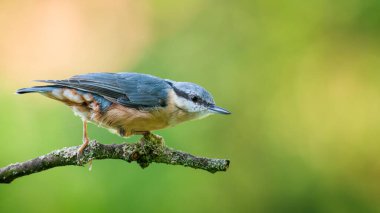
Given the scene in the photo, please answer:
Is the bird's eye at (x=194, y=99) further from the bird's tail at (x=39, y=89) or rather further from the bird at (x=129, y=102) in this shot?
the bird's tail at (x=39, y=89)

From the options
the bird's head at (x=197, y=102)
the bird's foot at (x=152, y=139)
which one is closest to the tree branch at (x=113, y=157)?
the bird's foot at (x=152, y=139)

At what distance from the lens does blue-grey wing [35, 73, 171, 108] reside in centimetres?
394

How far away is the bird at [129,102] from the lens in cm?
387

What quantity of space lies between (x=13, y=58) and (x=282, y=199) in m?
3.04

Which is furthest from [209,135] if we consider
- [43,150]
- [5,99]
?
[5,99]

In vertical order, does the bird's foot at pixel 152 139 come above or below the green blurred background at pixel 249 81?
below

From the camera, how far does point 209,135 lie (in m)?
5.32

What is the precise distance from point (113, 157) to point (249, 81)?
2640 millimetres

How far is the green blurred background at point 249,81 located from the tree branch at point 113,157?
4.75 ft

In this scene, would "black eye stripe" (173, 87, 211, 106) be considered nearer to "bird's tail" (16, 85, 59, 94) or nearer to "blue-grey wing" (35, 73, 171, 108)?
"blue-grey wing" (35, 73, 171, 108)

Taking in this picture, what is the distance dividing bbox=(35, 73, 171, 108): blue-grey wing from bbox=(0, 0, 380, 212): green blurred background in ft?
2.40

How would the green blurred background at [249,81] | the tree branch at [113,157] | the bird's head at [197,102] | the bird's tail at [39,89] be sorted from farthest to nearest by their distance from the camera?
the green blurred background at [249,81]
the bird's head at [197,102]
the bird's tail at [39,89]
the tree branch at [113,157]

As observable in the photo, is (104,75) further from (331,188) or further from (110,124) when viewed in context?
(331,188)

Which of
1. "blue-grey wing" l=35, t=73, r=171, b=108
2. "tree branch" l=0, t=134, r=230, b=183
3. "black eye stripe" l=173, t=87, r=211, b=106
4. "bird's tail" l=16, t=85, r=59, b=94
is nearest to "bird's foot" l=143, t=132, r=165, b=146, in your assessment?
"tree branch" l=0, t=134, r=230, b=183
